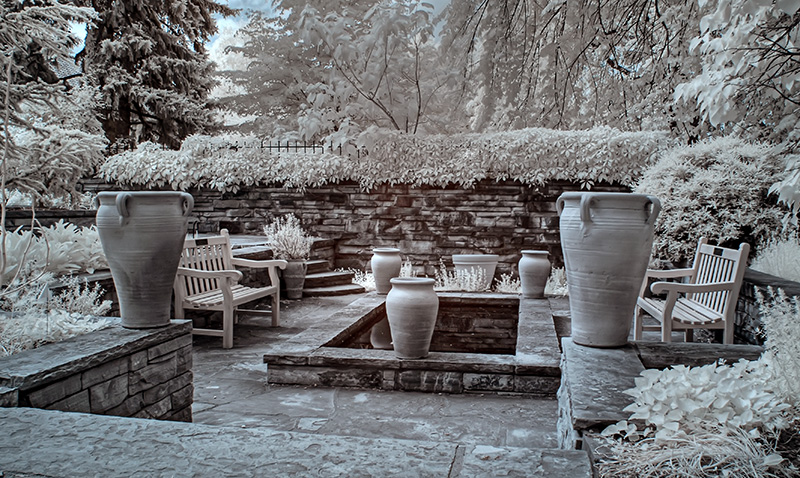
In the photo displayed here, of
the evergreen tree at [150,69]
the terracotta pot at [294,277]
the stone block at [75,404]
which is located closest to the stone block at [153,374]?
the stone block at [75,404]

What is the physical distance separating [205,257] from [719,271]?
4.11m

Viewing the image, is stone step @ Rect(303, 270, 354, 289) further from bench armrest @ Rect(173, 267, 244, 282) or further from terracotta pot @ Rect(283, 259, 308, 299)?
bench armrest @ Rect(173, 267, 244, 282)

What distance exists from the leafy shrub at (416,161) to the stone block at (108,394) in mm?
5503

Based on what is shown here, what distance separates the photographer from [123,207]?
2.41 m

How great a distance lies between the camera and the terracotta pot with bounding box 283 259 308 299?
20.7 feet

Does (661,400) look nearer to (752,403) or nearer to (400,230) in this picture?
(752,403)

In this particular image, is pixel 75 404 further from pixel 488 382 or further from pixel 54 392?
pixel 488 382

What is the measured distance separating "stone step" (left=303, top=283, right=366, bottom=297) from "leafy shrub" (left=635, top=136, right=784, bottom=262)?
3533mm

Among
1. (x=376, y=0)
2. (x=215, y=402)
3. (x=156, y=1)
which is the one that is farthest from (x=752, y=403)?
(x=156, y=1)

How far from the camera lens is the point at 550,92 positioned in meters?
3.14

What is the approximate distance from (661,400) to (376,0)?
10.7 metres

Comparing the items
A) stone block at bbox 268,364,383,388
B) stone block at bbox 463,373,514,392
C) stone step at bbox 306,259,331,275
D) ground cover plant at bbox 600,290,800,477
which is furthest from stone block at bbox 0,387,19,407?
stone step at bbox 306,259,331,275

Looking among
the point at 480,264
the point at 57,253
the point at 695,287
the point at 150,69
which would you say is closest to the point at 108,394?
the point at 57,253

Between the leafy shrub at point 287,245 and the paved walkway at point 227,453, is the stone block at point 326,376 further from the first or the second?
the leafy shrub at point 287,245
